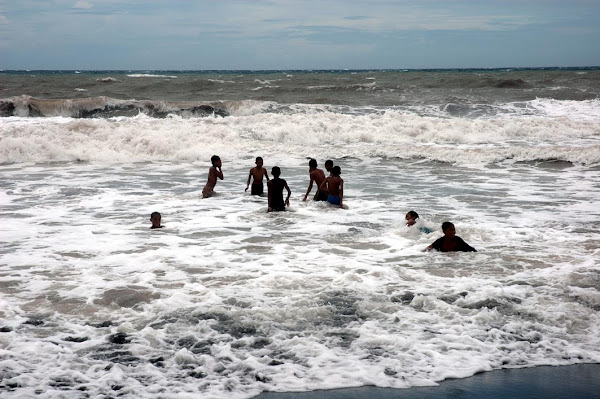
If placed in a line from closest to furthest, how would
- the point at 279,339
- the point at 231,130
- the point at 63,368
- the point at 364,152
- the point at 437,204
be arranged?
the point at 63,368 → the point at 279,339 → the point at 437,204 → the point at 364,152 → the point at 231,130

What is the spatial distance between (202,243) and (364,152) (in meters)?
12.0

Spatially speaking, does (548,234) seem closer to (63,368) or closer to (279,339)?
(279,339)

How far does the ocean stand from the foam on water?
0.03 m

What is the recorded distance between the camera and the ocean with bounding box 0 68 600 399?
5.60 metres

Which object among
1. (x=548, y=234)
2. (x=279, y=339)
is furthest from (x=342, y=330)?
(x=548, y=234)

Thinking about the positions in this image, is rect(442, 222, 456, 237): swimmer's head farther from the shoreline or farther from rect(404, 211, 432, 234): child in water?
the shoreline

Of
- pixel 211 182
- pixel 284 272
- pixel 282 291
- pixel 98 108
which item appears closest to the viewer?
pixel 282 291

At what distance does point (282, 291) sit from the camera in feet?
24.6

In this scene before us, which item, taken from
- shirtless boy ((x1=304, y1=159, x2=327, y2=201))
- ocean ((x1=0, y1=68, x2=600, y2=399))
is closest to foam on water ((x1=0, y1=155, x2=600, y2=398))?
ocean ((x1=0, y1=68, x2=600, y2=399))

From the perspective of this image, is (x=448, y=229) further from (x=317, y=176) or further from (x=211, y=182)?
(x=211, y=182)

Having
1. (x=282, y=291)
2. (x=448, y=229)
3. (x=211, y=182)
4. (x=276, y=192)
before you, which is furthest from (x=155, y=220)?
(x=448, y=229)

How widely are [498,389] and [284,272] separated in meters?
3.62

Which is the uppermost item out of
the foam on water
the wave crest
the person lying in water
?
the wave crest

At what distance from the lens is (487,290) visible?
7.44m
